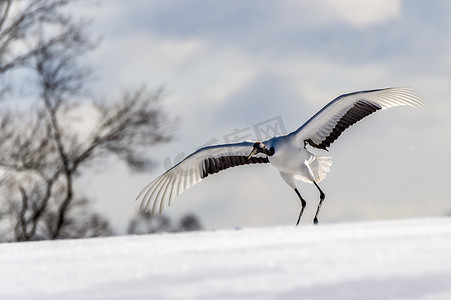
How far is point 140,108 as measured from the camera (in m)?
15.8

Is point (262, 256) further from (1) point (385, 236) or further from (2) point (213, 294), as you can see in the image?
(1) point (385, 236)

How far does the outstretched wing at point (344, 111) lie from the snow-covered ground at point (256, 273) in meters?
3.79

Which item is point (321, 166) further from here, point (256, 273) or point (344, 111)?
point (256, 273)

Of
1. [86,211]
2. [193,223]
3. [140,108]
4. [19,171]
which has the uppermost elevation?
[140,108]

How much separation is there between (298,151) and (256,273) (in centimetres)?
434

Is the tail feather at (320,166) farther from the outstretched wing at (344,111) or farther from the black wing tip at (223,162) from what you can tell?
the black wing tip at (223,162)

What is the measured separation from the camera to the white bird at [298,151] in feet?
19.9

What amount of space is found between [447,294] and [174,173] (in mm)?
5774

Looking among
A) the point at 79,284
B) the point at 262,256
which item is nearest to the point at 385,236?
the point at 262,256

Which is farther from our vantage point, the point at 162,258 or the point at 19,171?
the point at 19,171

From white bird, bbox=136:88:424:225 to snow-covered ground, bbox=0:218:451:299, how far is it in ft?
11.6

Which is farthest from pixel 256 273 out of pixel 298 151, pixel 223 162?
pixel 223 162

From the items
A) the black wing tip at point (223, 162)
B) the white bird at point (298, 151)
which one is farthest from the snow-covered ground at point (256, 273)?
the black wing tip at point (223, 162)

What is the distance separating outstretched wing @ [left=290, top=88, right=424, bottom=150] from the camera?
6156mm
